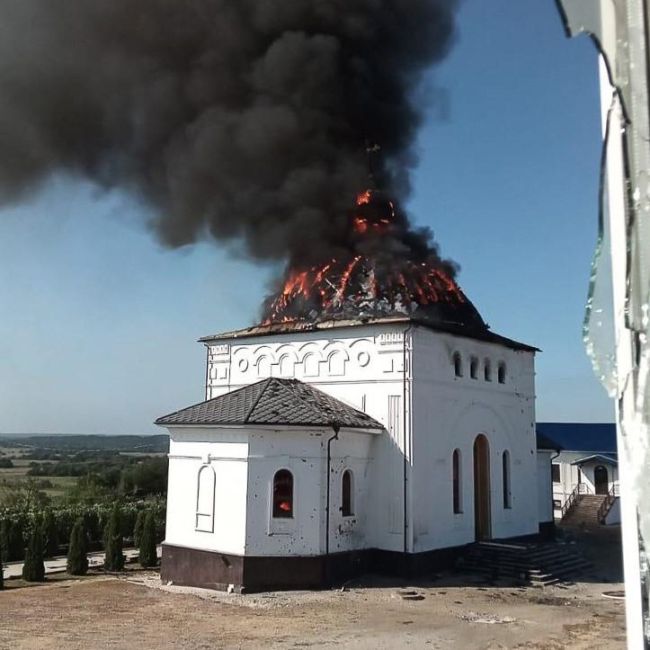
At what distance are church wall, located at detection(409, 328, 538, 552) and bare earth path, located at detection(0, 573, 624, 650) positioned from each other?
2.17m

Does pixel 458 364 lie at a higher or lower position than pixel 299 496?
higher

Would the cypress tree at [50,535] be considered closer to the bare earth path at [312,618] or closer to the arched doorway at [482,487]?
the bare earth path at [312,618]

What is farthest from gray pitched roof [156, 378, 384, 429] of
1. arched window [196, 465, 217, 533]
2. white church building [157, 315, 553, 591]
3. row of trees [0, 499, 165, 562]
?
row of trees [0, 499, 165, 562]

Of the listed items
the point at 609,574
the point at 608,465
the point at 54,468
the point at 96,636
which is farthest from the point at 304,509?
the point at 54,468

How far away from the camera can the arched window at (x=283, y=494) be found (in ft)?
52.0

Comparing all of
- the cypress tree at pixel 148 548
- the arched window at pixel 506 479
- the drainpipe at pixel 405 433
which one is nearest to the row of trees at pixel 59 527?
the cypress tree at pixel 148 548

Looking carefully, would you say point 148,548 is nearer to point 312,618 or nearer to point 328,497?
point 328,497

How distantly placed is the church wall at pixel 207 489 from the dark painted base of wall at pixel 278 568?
0.27m

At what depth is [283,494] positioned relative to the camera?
16.0 meters

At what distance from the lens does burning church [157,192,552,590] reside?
15.8m

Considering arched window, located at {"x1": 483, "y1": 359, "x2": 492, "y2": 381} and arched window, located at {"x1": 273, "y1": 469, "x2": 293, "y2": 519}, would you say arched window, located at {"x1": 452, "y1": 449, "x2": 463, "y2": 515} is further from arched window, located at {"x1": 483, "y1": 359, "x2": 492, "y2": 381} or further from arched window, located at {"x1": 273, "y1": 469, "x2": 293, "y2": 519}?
arched window, located at {"x1": 273, "y1": 469, "x2": 293, "y2": 519}

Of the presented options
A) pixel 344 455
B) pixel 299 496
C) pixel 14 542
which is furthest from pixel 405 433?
pixel 14 542

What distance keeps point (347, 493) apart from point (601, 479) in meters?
23.4

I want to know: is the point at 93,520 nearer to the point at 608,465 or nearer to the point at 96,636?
the point at 96,636
